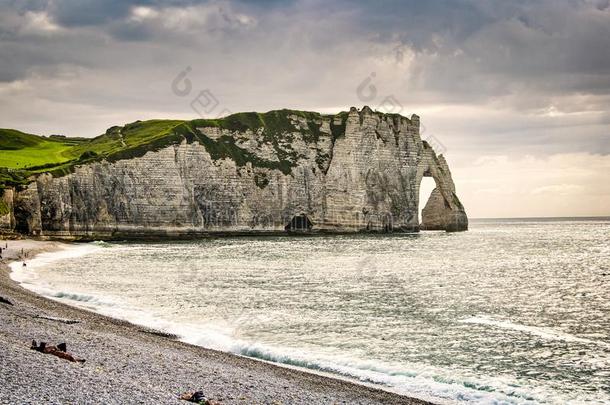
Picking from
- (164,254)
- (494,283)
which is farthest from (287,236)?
(494,283)

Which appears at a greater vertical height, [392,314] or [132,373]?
[132,373]

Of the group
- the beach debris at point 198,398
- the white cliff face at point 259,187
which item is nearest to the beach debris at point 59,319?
the beach debris at point 198,398

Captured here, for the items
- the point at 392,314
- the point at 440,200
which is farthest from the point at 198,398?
the point at 440,200

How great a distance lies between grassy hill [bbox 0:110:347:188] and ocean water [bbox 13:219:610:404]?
182 feet

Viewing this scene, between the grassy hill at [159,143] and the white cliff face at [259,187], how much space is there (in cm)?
74

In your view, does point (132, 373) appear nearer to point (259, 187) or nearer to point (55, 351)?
point (55, 351)

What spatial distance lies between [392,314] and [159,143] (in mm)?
92175

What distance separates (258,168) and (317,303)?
94840 mm

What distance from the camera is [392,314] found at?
31.1 meters

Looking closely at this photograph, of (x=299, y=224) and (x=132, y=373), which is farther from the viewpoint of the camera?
(x=299, y=224)

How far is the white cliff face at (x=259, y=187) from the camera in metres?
105

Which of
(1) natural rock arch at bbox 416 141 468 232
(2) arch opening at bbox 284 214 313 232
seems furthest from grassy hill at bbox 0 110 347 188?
(1) natural rock arch at bbox 416 141 468 232

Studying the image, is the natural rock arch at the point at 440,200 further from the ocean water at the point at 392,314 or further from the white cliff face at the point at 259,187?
the ocean water at the point at 392,314

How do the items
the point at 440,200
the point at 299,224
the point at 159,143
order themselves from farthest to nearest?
1. the point at 440,200
2. the point at 299,224
3. the point at 159,143
